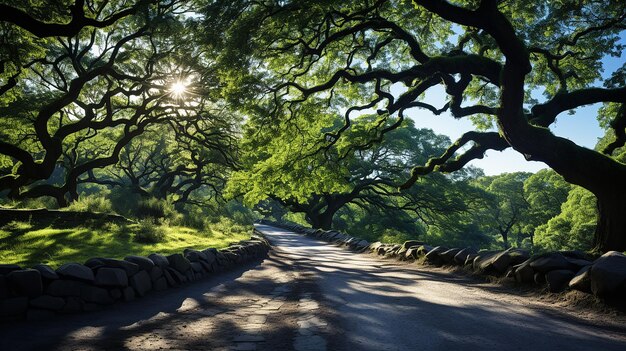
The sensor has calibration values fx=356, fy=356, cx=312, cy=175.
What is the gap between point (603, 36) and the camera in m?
12.8

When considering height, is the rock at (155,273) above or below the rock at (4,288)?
below

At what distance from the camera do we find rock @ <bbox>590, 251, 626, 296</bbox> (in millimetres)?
4812

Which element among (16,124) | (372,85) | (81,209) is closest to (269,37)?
(372,85)

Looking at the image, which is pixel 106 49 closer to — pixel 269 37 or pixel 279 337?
pixel 269 37

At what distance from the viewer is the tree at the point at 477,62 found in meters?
8.58

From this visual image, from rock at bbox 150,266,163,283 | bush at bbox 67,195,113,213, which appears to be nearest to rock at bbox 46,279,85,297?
rock at bbox 150,266,163,283

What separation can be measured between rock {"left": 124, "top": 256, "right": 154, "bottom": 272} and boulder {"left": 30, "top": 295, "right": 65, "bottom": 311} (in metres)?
1.50

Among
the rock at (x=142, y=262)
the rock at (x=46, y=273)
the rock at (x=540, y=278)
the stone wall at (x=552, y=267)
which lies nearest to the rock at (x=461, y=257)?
the stone wall at (x=552, y=267)

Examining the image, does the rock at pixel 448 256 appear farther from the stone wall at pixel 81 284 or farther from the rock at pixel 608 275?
the stone wall at pixel 81 284

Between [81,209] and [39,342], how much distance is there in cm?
1192

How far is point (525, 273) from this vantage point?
6676 millimetres

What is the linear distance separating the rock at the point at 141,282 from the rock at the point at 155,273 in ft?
0.44

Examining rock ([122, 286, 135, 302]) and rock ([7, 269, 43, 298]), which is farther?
rock ([122, 286, 135, 302])

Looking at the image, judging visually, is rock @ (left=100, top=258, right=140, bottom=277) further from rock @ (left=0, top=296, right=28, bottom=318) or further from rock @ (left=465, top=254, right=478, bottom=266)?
rock @ (left=465, top=254, right=478, bottom=266)
